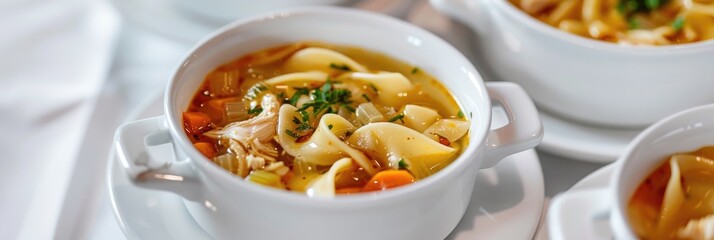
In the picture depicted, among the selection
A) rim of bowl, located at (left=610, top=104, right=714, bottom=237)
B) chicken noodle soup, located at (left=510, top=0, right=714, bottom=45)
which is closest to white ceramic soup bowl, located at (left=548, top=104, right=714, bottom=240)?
rim of bowl, located at (left=610, top=104, right=714, bottom=237)

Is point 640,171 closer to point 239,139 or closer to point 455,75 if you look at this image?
point 455,75

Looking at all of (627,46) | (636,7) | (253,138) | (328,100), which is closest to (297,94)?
(328,100)

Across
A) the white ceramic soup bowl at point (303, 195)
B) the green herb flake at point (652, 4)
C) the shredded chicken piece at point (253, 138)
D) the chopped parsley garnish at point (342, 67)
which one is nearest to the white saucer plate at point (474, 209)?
the white ceramic soup bowl at point (303, 195)

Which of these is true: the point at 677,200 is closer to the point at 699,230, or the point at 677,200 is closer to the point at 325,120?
the point at 699,230

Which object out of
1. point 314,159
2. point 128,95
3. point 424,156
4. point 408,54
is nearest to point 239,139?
point 314,159

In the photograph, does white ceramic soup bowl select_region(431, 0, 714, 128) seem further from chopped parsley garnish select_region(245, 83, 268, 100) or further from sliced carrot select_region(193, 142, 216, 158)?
sliced carrot select_region(193, 142, 216, 158)

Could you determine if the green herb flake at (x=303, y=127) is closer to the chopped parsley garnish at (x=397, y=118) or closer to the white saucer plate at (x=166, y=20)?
the chopped parsley garnish at (x=397, y=118)
